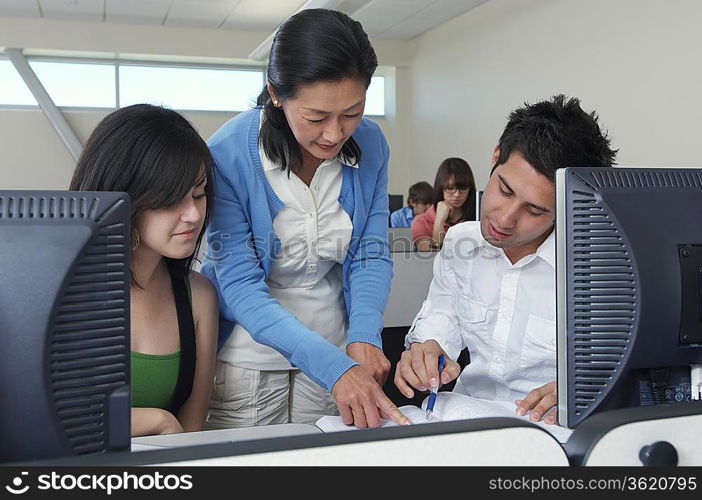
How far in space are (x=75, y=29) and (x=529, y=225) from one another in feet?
25.4

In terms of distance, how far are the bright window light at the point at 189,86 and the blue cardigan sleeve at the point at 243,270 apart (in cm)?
725

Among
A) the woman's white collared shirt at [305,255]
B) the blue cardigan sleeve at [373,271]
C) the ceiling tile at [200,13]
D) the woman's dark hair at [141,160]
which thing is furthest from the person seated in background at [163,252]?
the ceiling tile at [200,13]

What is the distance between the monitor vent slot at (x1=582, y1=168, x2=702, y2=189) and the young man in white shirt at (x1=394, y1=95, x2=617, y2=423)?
0.39 meters

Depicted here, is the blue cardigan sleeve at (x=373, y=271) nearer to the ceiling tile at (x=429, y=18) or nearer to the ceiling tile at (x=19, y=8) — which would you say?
the ceiling tile at (x=429, y=18)

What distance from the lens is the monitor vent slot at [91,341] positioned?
2.23 ft

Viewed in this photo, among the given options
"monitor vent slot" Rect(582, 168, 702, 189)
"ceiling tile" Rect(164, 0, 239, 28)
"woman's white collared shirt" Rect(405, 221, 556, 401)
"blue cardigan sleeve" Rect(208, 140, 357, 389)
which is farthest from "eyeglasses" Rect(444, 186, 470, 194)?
"ceiling tile" Rect(164, 0, 239, 28)

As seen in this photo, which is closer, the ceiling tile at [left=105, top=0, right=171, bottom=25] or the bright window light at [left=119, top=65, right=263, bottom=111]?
the ceiling tile at [left=105, top=0, right=171, bottom=25]

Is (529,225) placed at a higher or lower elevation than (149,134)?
lower

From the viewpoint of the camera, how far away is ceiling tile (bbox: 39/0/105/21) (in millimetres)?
7141

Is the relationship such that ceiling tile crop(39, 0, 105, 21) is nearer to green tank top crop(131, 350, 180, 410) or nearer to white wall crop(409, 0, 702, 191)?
white wall crop(409, 0, 702, 191)

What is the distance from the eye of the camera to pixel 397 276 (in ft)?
9.29
